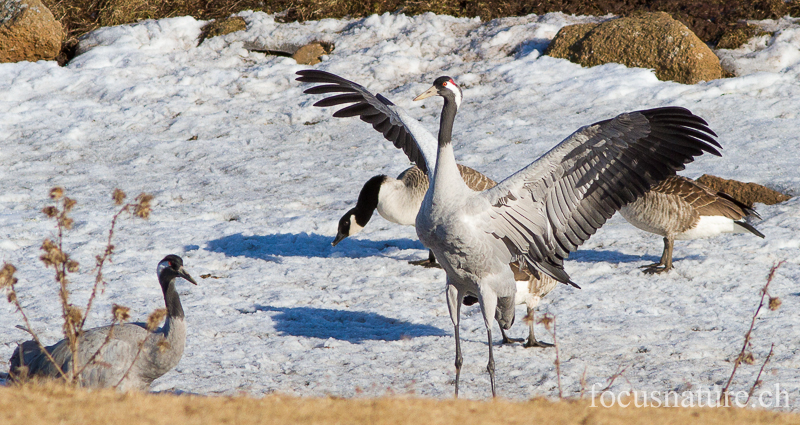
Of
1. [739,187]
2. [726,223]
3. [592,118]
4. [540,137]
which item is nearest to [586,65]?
[592,118]

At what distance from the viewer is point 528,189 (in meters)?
5.57

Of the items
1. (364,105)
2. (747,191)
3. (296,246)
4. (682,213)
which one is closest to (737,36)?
(747,191)

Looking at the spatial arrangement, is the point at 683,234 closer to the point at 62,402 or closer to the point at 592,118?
the point at 592,118

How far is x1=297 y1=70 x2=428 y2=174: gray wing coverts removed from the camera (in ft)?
23.2

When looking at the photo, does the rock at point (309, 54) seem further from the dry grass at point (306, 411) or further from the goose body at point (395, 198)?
the dry grass at point (306, 411)

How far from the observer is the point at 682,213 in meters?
7.73

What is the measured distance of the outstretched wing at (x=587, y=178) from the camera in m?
5.35

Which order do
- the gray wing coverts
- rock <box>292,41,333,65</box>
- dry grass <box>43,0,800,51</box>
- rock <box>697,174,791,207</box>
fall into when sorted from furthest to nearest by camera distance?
1. dry grass <box>43,0,800,51</box>
2. rock <box>292,41,333,65</box>
3. rock <box>697,174,791,207</box>
4. the gray wing coverts

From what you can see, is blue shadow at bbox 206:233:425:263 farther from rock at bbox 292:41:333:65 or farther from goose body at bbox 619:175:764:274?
rock at bbox 292:41:333:65

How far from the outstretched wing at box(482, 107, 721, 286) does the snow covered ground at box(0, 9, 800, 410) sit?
1.12 m

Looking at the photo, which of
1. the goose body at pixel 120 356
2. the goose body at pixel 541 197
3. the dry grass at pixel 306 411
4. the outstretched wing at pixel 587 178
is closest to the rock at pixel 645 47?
the outstretched wing at pixel 587 178

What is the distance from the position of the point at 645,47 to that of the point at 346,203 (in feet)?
22.6

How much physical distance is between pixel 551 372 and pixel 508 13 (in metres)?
11.5

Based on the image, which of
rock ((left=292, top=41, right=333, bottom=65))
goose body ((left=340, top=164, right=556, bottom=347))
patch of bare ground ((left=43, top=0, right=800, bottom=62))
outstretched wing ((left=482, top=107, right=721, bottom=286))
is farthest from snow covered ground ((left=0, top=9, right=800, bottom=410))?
outstretched wing ((left=482, top=107, right=721, bottom=286))
